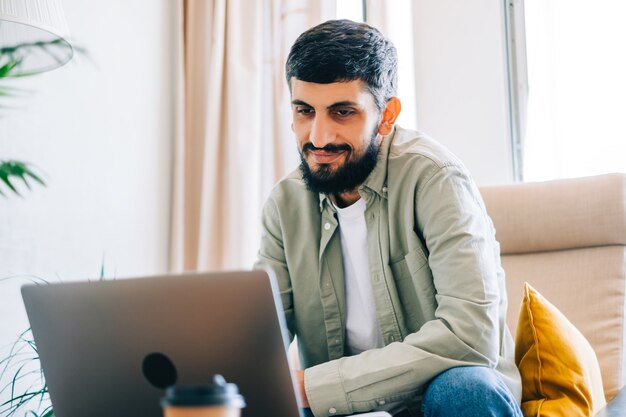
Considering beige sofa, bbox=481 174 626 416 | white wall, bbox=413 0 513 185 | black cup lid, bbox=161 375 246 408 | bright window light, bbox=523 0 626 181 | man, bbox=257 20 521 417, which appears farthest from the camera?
white wall, bbox=413 0 513 185

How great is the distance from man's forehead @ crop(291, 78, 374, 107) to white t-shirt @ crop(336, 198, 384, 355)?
23cm

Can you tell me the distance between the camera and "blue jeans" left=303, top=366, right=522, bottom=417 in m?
1.09

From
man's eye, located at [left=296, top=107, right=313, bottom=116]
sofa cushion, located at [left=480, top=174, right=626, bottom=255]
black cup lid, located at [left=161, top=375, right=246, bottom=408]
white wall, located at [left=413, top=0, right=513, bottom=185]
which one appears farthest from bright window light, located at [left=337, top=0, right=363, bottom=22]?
black cup lid, located at [left=161, top=375, right=246, bottom=408]

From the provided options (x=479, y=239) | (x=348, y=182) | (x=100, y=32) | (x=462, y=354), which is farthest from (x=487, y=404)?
(x=100, y=32)

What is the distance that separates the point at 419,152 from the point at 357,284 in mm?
319

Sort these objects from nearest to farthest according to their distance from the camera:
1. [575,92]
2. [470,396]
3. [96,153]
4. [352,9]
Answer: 1. [470,396]
2. [96,153]
3. [575,92]
4. [352,9]

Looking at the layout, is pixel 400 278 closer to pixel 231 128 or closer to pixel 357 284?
pixel 357 284

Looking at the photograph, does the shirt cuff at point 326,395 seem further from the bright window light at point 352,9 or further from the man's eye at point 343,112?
the bright window light at point 352,9

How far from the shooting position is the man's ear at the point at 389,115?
1.59m

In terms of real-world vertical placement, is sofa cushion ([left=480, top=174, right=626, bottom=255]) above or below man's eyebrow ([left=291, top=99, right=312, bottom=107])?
below

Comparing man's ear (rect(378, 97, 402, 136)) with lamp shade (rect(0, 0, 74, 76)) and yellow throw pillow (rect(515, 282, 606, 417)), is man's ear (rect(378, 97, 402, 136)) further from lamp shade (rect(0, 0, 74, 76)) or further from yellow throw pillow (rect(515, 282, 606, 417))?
lamp shade (rect(0, 0, 74, 76))

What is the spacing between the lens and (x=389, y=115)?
1.60m

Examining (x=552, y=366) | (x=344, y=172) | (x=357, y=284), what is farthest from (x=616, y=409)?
(x=344, y=172)

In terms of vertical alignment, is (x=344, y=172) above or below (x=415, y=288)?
above
